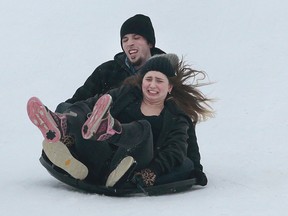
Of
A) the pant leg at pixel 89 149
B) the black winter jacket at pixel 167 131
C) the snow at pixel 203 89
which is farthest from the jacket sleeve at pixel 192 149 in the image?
the pant leg at pixel 89 149

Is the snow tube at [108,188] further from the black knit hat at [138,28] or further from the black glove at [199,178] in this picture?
the black knit hat at [138,28]

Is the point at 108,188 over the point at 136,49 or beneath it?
beneath

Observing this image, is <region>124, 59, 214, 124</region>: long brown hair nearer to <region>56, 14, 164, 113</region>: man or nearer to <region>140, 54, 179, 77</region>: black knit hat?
<region>140, 54, 179, 77</region>: black knit hat

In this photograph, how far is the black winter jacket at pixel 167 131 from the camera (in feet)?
13.2

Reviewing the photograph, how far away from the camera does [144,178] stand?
3.92m

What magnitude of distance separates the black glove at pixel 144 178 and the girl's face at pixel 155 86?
519 millimetres

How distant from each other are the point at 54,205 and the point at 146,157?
2.62ft

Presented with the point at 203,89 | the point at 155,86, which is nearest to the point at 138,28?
the point at 155,86

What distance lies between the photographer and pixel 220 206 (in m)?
3.45

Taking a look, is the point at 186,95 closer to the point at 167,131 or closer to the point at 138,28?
the point at 167,131

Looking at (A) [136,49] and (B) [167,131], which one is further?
(A) [136,49]

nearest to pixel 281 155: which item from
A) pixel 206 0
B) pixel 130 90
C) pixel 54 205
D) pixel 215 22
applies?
pixel 130 90

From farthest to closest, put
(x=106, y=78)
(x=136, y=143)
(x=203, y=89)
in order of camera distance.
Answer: (x=203, y=89) → (x=106, y=78) → (x=136, y=143)

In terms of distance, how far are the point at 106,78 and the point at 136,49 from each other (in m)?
0.34
